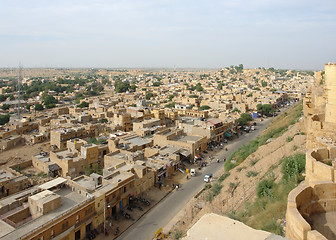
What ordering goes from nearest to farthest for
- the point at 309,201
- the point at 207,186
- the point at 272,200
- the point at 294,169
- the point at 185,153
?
the point at 309,201
the point at 272,200
the point at 294,169
the point at 207,186
the point at 185,153

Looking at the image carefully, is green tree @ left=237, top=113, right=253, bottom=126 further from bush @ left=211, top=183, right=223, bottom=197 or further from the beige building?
the beige building

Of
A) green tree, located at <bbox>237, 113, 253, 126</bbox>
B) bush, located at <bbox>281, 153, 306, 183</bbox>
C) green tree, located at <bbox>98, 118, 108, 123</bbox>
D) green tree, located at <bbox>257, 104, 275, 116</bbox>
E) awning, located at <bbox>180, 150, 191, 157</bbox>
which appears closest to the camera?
bush, located at <bbox>281, 153, 306, 183</bbox>

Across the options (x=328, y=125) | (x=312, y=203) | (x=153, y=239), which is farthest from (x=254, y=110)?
(x=312, y=203)

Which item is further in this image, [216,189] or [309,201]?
[216,189]

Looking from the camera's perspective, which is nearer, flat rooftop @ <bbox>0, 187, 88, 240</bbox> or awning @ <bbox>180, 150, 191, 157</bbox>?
flat rooftop @ <bbox>0, 187, 88, 240</bbox>

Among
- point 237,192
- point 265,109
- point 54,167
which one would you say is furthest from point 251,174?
point 265,109

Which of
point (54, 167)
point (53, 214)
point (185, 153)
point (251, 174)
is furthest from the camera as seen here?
point (185, 153)

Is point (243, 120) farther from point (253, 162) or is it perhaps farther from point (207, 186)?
point (207, 186)

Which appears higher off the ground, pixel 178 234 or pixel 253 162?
pixel 253 162

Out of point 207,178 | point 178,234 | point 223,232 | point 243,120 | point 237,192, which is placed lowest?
point 178,234

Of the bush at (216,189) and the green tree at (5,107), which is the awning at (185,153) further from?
the green tree at (5,107)

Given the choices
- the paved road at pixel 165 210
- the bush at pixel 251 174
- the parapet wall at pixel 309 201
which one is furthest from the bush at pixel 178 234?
the parapet wall at pixel 309 201

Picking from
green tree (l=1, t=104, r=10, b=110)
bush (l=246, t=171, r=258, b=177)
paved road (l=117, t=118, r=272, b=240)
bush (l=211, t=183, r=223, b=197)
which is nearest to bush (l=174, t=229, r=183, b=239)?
paved road (l=117, t=118, r=272, b=240)
